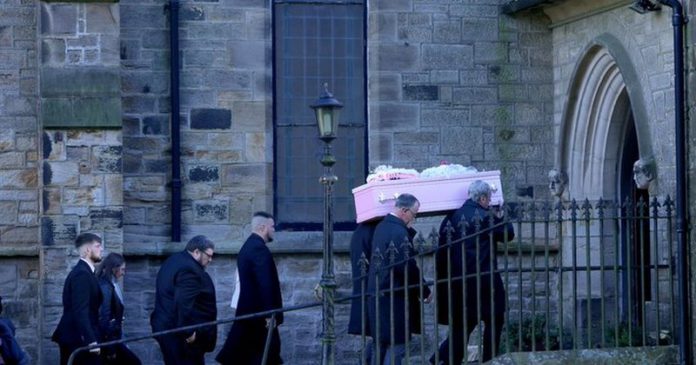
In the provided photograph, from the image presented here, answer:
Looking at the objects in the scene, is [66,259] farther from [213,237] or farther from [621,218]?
[621,218]

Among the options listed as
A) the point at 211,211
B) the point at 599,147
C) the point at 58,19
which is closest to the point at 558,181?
the point at 599,147

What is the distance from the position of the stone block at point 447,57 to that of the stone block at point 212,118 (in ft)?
6.89

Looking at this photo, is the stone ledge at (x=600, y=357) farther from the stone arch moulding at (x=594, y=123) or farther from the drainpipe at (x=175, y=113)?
the drainpipe at (x=175, y=113)

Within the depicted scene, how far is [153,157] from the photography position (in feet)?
57.6

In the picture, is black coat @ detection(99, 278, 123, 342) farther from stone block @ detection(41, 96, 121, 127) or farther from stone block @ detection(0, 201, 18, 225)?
stone block @ detection(0, 201, 18, 225)

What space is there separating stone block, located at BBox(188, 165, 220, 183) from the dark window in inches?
27.6

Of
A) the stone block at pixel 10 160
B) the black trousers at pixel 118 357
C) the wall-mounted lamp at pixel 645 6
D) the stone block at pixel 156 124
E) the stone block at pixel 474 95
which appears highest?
the wall-mounted lamp at pixel 645 6

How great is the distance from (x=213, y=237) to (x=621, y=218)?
5228 millimetres

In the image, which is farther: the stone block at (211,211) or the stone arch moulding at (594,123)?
the stone block at (211,211)

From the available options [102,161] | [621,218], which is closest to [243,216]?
[102,161]

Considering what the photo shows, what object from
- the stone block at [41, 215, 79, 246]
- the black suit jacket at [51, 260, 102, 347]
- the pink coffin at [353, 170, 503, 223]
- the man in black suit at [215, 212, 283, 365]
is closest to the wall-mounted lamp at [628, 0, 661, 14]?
the pink coffin at [353, 170, 503, 223]

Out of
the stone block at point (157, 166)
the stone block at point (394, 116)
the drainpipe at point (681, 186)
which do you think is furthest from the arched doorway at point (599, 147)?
the stone block at point (157, 166)

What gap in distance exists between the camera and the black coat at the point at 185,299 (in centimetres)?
1512

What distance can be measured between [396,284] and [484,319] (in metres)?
0.77
